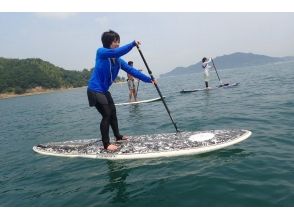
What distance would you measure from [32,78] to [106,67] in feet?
389

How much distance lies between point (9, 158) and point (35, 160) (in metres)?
1.54

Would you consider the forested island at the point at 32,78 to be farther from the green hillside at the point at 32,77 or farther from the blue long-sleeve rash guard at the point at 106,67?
the blue long-sleeve rash guard at the point at 106,67

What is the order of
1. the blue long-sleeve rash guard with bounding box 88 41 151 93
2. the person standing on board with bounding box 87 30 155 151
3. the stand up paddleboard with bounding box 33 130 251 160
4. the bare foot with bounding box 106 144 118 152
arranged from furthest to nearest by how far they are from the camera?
1. the bare foot with bounding box 106 144 118 152
2. the stand up paddleboard with bounding box 33 130 251 160
3. the person standing on board with bounding box 87 30 155 151
4. the blue long-sleeve rash guard with bounding box 88 41 151 93

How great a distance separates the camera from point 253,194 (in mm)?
5250

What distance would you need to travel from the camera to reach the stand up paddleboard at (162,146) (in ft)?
26.2

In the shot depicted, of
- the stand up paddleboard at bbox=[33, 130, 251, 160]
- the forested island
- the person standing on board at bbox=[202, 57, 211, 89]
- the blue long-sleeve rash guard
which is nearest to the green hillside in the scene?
the forested island

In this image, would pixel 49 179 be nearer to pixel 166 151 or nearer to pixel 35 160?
pixel 35 160

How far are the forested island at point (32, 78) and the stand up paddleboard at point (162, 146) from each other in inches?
4083

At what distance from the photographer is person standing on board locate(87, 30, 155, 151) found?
788 cm

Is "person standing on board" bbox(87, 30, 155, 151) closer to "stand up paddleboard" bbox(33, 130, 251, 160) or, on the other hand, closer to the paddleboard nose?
"stand up paddleboard" bbox(33, 130, 251, 160)

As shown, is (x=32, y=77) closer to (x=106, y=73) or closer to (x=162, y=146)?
(x=106, y=73)

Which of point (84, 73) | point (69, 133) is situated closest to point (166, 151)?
point (69, 133)

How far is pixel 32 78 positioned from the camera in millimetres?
118375

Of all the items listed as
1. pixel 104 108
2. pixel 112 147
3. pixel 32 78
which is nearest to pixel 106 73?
pixel 104 108
